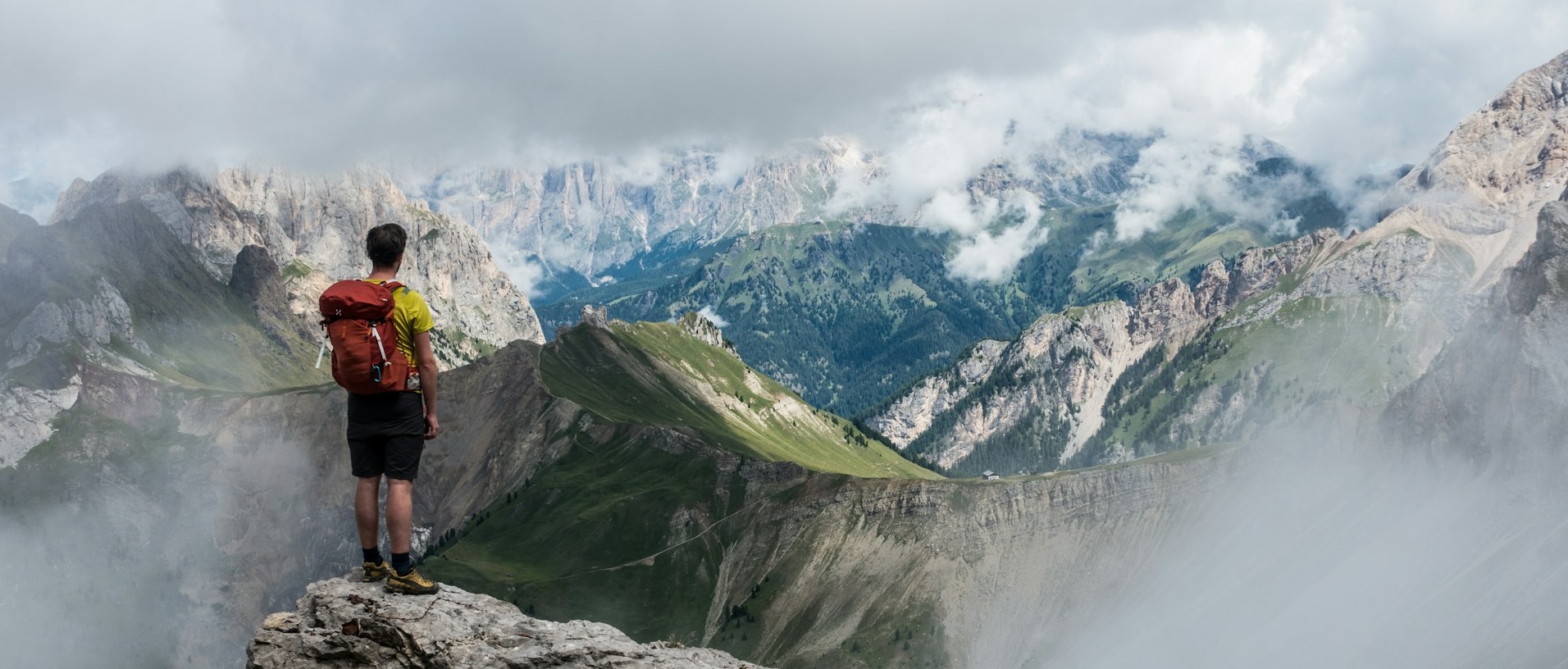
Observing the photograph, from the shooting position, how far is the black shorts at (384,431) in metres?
19.6

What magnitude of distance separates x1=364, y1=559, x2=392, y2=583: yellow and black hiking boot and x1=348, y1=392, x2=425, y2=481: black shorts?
75.7 inches

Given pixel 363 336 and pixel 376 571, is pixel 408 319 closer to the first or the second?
pixel 363 336

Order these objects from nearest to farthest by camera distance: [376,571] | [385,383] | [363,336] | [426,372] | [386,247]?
[363,336] → [385,383] → [426,372] → [386,247] → [376,571]

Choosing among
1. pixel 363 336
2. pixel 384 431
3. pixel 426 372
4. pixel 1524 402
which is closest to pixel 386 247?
pixel 363 336

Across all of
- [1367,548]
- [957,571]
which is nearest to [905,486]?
[957,571]

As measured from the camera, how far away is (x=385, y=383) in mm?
19156

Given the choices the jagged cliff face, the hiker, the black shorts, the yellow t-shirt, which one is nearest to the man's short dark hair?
the hiker

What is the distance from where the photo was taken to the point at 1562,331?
193m

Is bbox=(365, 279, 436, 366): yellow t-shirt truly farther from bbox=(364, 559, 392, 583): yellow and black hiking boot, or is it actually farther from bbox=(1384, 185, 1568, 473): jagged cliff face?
bbox=(1384, 185, 1568, 473): jagged cliff face

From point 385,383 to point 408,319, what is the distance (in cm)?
118

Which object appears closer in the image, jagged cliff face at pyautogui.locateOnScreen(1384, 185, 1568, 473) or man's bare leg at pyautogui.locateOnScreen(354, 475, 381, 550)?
man's bare leg at pyautogui.locateOnScreen(354, 475, 381, 550)

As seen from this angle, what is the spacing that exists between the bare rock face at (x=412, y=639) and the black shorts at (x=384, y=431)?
2346 mm

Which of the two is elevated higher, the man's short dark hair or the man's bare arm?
the man's short dark hair

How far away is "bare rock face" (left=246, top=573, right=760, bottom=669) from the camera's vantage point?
1922 cm
